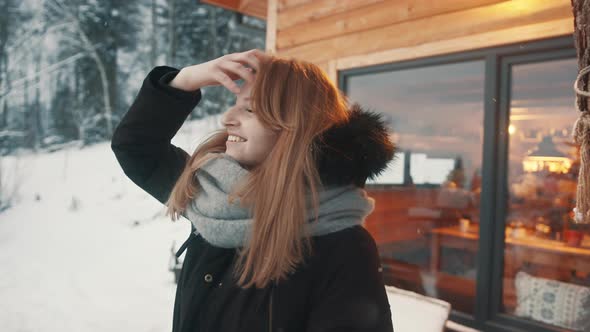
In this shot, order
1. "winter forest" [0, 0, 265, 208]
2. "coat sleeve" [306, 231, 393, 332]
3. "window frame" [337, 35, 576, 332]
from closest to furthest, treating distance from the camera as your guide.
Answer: "coat sleeve" [306, 231, 393, 332]
"window frame" [337, 35, 576, 332]
"winter forest" [0, 0, 265, 208]

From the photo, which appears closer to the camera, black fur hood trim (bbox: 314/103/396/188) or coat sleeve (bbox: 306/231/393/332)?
coat sleeve (bbox: 306/231/393/332)

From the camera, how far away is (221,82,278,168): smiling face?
93 cm

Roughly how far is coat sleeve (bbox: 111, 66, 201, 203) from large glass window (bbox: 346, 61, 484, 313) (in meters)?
1.83

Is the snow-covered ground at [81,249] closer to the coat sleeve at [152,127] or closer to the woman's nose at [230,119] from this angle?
the coat sleeve at [152,127]

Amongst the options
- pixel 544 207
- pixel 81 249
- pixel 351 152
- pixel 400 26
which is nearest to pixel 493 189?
pixel 544 207

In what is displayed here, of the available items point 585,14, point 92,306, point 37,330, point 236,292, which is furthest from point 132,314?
point 585,14

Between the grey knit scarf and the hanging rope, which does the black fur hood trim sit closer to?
the grey knit scarf

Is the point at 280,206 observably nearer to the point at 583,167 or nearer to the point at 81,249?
the point at 583,167

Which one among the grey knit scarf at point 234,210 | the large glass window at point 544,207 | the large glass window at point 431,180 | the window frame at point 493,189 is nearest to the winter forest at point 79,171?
the large glass window at point 431,180

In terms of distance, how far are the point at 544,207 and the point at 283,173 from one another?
2.07 meters

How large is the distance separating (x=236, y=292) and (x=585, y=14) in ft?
2.86

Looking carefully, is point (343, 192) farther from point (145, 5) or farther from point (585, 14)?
point (145, 5)

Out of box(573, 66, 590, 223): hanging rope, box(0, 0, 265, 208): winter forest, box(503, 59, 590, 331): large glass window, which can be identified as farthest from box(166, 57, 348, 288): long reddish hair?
box(0, 0, 265, 208): winter forest

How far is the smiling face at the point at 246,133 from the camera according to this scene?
3.05ft
